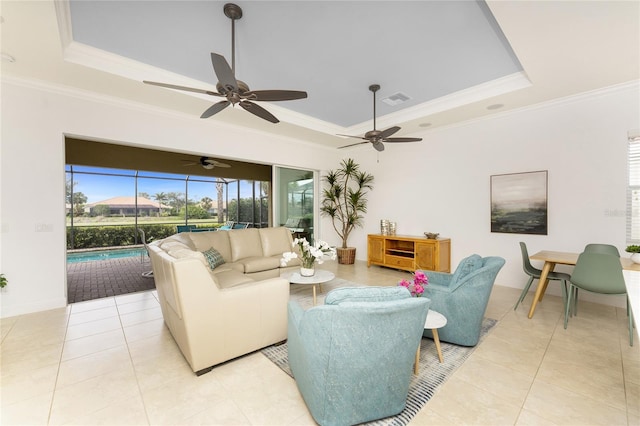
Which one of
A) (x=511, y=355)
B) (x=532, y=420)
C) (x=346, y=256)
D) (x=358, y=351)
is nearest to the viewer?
(x=358, y=351)

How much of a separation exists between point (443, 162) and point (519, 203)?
1.52 meters

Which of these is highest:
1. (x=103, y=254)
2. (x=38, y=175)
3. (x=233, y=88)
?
(x=233, y=88)

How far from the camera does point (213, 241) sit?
4.50m

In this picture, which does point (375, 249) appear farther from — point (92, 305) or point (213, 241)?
point (92, 305)

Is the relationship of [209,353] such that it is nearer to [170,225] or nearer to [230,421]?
[230,421]

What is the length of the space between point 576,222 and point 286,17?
4813 mm

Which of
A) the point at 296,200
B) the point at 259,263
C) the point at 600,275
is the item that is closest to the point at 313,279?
the point at 259,263

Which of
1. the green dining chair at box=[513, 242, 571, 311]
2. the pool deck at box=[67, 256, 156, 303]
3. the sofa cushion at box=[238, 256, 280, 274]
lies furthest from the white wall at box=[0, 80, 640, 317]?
the sofa cushion at box=[238, 256, 280, 274]

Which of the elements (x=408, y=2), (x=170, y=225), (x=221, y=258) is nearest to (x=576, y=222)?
(x=408, y=2)

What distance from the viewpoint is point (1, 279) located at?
124 inches

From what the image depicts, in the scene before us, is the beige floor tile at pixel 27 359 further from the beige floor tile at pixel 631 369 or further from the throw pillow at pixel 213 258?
the beige floor tile at pixel 631 369

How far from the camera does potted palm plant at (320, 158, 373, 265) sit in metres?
6.62

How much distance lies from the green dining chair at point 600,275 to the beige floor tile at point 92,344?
492cm

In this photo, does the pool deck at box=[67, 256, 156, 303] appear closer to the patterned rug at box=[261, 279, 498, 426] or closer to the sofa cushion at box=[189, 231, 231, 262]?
the sofa cushion at box=[189, 231, 231, 262]
